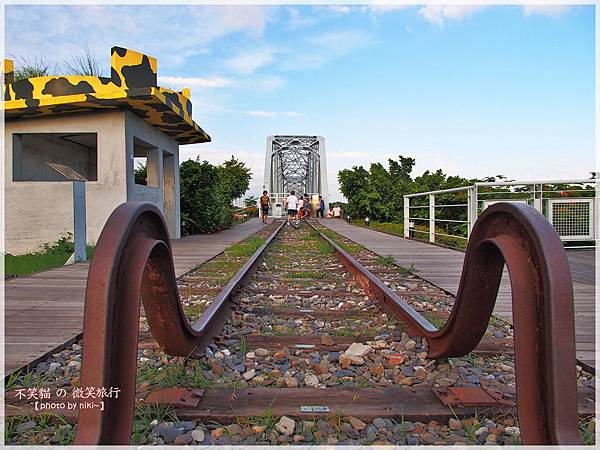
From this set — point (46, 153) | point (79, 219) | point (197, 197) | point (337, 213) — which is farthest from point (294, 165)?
point (79, 219)

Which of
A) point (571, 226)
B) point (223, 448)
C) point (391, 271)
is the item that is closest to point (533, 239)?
point (223, 448)

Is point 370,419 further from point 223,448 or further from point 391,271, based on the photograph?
point 391,271

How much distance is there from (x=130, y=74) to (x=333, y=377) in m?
9.07

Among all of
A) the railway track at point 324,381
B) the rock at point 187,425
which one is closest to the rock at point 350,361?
the railway track at point 324,381

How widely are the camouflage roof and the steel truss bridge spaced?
28.1 m

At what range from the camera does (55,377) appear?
243cm

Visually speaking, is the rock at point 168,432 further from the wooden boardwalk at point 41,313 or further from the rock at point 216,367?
the wooden boardwalk at point 41,313

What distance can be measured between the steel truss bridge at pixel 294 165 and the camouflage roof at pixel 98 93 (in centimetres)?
2810

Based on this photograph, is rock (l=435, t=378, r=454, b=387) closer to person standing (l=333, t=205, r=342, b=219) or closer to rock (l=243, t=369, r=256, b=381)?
rock (l=243, t=369, r=256, b=381)

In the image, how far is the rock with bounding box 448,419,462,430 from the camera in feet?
6.19

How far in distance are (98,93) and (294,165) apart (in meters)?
78.6

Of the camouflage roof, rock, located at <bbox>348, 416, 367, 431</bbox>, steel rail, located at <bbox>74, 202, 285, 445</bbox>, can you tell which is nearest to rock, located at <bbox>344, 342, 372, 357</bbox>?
rock, located at <bbox>348, 416, 367, 431</bbox>

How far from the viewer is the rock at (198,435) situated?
178 centimetres

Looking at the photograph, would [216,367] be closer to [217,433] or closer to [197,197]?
[217,433]
